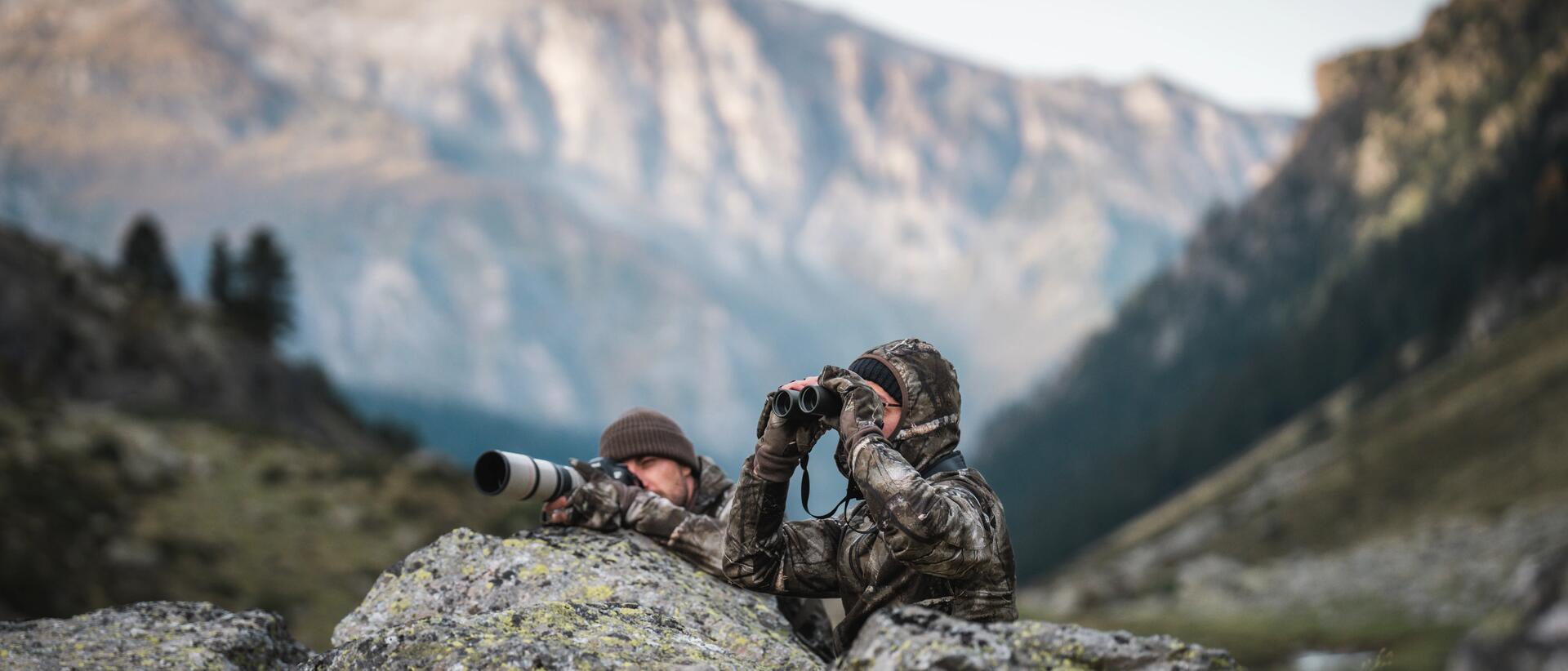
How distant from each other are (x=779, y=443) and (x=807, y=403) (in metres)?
0.44

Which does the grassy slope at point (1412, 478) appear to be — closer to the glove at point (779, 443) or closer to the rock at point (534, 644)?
the glove at point (779, 443)

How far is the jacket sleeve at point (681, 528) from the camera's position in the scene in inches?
386

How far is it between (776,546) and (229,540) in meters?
31.4

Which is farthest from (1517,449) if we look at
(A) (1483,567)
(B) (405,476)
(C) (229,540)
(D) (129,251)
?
(D) (129,251)

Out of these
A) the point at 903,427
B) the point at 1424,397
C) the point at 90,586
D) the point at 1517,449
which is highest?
the point at 1424,397

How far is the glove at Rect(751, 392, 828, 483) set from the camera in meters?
7.82

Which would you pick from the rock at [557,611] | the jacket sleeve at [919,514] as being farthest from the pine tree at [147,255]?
the jacket sleeve at [919,514]

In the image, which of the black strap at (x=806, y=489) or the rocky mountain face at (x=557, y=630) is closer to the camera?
the rocky mountain face at (x=557, y=630)

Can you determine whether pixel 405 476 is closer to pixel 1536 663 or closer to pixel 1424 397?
pixel 1536 663

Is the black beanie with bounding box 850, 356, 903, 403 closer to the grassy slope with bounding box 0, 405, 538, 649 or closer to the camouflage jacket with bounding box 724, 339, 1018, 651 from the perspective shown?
the camouflage jacket with bounding box 724, 339, 1018, 651

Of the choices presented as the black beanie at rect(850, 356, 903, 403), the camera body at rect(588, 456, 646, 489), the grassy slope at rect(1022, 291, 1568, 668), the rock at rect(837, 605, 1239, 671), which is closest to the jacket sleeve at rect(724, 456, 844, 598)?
the black beanie at rect(850, 356, 903, 403)

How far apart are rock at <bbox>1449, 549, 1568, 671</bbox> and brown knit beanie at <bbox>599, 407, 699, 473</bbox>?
6697mm

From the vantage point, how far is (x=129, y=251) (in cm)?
9494

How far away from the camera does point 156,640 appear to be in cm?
853
